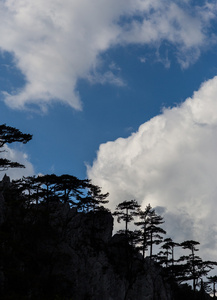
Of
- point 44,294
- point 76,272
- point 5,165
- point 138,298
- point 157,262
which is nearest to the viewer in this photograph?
point 44,294

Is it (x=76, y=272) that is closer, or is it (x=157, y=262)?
(x=76, y=272)

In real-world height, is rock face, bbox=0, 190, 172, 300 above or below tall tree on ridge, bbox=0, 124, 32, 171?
below

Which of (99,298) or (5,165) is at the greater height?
(5,165)

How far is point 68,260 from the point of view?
1535 inches

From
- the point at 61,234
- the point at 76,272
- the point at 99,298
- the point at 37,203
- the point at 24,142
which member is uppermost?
the point at 24,142

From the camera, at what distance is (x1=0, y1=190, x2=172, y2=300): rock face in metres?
31.8

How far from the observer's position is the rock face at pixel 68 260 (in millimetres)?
31844

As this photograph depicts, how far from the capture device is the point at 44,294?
3341cm

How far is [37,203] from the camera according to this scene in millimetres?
42719

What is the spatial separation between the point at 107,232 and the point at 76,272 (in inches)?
446

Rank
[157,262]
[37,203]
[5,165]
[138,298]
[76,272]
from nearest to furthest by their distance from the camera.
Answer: [5,165], [76,272], [37,203], [138,298], [157,262]

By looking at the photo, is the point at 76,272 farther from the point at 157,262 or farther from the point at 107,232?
the point at 157,262

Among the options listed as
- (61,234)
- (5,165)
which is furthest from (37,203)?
(5,165)

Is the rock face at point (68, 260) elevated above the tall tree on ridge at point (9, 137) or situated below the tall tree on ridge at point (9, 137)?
below
